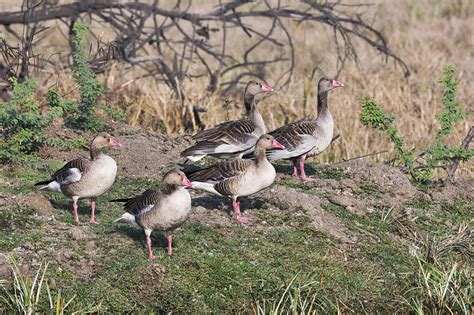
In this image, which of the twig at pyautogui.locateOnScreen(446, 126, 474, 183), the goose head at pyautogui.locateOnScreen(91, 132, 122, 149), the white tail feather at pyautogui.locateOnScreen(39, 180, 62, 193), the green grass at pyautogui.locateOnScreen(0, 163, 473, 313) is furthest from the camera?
the twig at pyautogui.locateOnScreen(446, 126, 474, 183)

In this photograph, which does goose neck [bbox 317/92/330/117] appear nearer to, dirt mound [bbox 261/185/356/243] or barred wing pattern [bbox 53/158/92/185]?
dirt mound [bbox 261/185/356/243]

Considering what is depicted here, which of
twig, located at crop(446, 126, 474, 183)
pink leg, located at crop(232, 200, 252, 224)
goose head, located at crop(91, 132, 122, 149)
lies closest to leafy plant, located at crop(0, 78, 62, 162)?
goose head, located at crop(91, 132, 122, 149)

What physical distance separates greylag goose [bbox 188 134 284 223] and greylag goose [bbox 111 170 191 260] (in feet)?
3.74

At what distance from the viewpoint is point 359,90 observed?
16141 millimetres

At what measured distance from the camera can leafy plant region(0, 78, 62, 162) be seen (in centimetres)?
1048

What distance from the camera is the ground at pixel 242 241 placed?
780cm

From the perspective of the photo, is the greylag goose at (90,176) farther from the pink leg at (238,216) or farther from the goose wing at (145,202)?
the pink leg at (238,216)

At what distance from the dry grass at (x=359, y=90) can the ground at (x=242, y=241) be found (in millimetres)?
2428

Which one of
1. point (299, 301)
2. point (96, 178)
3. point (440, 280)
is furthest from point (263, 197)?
point (440, 280)

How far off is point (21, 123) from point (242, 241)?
10.9 ft

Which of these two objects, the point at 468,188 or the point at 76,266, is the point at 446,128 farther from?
the point at 76,266

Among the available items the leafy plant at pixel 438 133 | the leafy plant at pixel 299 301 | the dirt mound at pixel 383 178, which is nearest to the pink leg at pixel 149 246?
the leafy plant at pixel 299 301

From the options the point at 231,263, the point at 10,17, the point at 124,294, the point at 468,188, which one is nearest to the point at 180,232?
the point at 231,263

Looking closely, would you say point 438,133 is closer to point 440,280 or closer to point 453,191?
point 453,191
